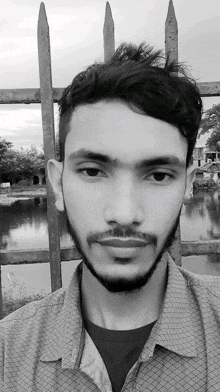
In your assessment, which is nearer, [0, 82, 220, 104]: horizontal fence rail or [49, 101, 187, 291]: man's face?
[49, 101, 187, 291]: man's face

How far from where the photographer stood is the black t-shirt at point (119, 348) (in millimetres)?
958

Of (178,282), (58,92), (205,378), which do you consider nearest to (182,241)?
(58,92)

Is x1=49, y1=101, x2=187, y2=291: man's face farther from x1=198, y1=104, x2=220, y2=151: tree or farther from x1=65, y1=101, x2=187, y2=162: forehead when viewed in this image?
x1=198, y1=104, x2=220, y2=151: tree

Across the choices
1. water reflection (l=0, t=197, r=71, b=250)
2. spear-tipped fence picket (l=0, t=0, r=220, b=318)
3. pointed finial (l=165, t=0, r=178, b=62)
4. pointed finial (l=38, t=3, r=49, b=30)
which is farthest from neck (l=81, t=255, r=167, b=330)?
pointed finial (l=38, t=3, r=49, b=30)

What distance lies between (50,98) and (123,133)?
1.24 meters

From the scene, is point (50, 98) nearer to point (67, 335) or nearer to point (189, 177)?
point (189, 177)

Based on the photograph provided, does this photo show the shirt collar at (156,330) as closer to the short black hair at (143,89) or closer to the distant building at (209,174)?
the short black hair at (143,89)

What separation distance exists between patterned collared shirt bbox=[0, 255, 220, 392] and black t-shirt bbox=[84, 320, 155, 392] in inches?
0.7

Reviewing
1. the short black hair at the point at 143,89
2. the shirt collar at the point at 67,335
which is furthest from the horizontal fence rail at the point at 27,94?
the shirt collar at the point at 67,335

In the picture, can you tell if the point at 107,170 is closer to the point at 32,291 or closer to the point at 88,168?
the point at 88,168

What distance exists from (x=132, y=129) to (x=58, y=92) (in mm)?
1272

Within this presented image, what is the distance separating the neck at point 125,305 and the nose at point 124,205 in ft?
0.72

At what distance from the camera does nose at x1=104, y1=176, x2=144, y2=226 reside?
88 cm

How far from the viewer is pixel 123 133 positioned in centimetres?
93
